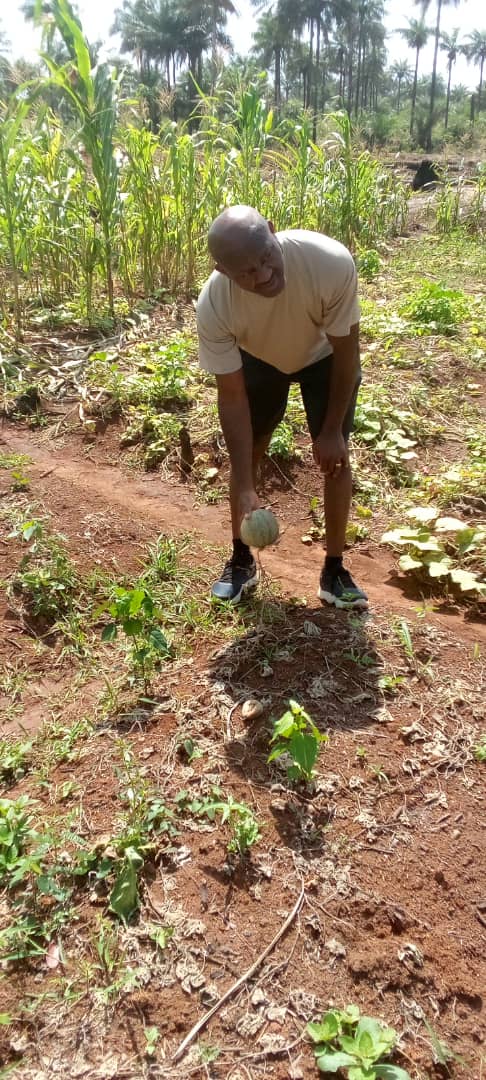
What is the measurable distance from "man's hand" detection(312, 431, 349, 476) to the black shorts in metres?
0.09

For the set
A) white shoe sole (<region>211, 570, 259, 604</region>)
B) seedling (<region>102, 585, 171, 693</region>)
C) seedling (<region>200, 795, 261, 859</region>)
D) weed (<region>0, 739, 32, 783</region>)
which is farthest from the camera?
white shoe sole (<region>211, 570, 259, 604</region>)

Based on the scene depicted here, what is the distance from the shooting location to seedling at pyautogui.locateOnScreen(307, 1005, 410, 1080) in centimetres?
115

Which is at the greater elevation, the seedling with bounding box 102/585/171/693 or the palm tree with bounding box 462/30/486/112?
the palm tree with bounding box 462/30/486/112

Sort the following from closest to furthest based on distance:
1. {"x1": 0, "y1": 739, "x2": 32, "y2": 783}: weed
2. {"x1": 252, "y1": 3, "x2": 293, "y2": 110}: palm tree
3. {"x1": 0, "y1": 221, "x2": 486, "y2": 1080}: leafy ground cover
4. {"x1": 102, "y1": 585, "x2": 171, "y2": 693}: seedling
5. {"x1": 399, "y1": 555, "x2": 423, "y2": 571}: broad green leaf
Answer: {"x1": 0, "y1": 221, "x2": 486, "y2": 1080}: leafy ground cover, {"x1": 0, "y1": 739, "x2": 32, "y2": 783}: weed, {"x1": 102, "y1": 585, "x2": 171, "y2": 693}: seedling, {"x1": 399, "y1": 555, "x2": 423, "y2": 571}: broad green leaf, {"x1": 252, "y1": 3, "x2": 293, "y2": 110}: palm tree

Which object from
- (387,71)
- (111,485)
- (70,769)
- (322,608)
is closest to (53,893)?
(70,769)

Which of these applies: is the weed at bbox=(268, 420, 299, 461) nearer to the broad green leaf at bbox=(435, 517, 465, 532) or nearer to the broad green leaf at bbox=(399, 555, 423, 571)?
the broad green leaf at bbox=(435, 517, 465, 532)

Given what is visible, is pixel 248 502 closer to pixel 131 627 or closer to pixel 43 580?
pixel 131 627

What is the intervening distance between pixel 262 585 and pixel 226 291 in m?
1.06

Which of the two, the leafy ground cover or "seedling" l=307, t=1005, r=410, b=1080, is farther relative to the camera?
the leafy ground cover

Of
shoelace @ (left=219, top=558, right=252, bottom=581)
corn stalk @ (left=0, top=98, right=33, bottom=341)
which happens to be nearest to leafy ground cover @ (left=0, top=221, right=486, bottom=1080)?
shoelace @ (left=219, top=558, right=252, bottom=581)

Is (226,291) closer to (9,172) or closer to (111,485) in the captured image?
(111,485)

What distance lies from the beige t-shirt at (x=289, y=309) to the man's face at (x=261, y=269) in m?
0.09

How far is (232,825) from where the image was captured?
158 centimetres

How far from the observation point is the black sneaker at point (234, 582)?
2432 millimetres
